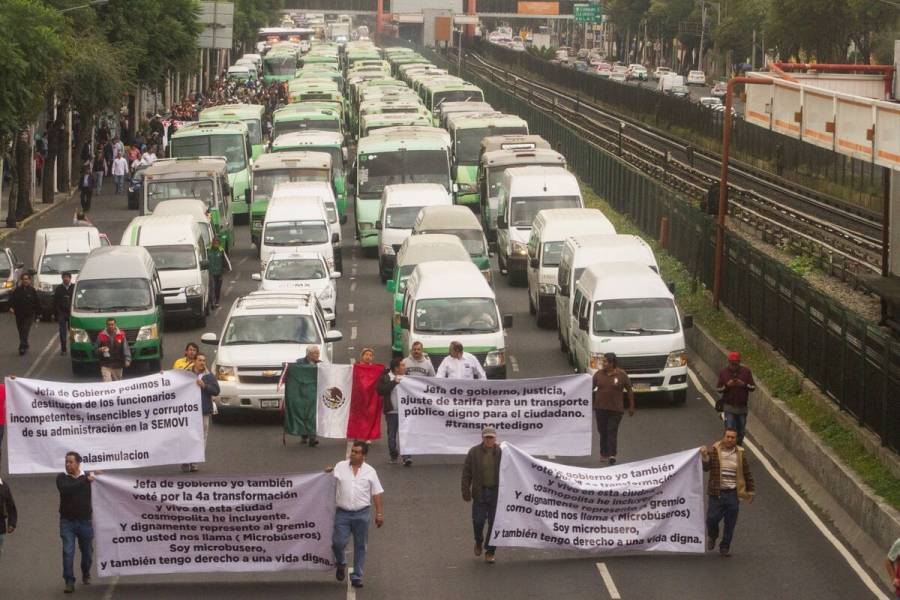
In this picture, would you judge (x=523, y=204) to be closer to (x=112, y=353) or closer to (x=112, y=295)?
(x=112, y=295)

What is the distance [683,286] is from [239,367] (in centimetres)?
1325

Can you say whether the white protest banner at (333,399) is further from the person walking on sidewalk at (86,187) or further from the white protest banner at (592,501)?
the person walking on sidewalk at (86,187)

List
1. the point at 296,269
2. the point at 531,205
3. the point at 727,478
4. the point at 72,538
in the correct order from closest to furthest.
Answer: the point at 72,538 < the point at 727,478 < the point at 296,269 < the point at 531,205

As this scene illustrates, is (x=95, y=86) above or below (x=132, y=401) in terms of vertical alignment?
above

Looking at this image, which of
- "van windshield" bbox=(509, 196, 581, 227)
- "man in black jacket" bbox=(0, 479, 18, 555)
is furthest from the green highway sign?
"man in black jacket" bbox=(0, 479, 18, 555)

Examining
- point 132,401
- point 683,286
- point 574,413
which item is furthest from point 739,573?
point 683,286

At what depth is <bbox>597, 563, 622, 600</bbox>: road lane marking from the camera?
17906mm

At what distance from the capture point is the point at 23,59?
4294cm

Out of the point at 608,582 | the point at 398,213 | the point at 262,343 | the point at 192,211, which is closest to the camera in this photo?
the point at 608,582

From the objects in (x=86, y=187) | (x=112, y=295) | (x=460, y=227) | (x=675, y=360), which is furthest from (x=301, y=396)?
(x=86, y=187)

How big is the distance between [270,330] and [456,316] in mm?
3254

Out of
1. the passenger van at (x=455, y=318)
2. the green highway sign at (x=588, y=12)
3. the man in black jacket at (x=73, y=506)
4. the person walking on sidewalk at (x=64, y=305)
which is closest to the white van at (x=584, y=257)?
the passenger van at (x=455, y=318)

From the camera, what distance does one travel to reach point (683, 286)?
37.5 metres

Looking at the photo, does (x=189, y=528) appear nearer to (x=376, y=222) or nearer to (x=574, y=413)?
(x=574, y=413)
